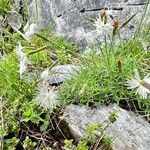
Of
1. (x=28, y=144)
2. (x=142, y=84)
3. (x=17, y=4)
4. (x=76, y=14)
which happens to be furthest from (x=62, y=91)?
(x=17, y=4)

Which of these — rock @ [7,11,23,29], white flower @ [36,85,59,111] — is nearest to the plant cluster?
white flower @ [36,85,59,111]

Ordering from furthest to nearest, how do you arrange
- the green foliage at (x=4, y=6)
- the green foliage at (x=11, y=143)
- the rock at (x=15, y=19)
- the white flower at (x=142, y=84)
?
the green foliage at (x=4, y=6) < the rock at (x=15, y=19) < the green foliage at (x=11, y=143) < the white flower at (x=142, y=84)

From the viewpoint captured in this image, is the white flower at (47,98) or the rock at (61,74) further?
the rock at (61,74)

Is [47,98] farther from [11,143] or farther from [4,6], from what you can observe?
[4,6]

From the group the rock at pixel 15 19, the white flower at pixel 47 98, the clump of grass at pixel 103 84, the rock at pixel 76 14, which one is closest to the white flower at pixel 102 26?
the clump of grass at pixel 103 84

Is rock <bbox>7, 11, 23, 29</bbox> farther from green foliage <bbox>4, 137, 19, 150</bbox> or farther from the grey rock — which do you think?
green foliage <bbox>4, 137, 19, 150</bbox>

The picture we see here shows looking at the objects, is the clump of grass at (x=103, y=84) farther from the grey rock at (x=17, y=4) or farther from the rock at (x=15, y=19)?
the grey rock at (x=17, y=4)
